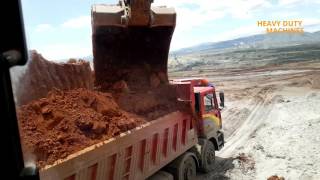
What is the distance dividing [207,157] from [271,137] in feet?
16.1

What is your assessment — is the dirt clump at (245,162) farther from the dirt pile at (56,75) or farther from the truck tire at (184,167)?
the dirt pile at (56,75)

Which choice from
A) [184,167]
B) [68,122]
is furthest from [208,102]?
[68,122]

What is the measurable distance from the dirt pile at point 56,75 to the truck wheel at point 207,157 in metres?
3.41

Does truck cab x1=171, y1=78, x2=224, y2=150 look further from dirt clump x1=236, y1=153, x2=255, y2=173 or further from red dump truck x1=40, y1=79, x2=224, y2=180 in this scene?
dirt clump x1=236, y1=153, x2=255, y2=173

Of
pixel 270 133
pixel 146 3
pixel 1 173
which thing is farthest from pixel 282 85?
pixel 1 173

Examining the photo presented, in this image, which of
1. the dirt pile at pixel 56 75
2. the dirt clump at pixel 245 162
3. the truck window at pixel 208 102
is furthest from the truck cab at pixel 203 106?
the dirt pile at pixel 56 75

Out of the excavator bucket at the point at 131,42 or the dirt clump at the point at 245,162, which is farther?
the dirt clump at the point at 245,162

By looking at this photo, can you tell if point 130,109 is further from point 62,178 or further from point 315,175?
point 315,175

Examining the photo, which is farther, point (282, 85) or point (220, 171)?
point (282, 85)

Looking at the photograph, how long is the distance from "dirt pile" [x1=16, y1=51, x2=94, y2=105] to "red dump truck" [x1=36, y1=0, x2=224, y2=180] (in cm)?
49

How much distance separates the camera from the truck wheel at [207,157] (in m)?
10.6

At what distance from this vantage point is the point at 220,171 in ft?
36.9

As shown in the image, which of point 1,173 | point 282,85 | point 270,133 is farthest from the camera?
point 282,85

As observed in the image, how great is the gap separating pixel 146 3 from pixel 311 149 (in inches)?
280
